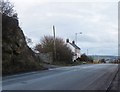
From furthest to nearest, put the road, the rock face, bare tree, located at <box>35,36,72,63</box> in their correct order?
1. bare tree, located at <box>35,36,72,63</box>
2. the rock face
3. the road

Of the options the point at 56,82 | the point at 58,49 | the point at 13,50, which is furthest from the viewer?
the point at 58,49

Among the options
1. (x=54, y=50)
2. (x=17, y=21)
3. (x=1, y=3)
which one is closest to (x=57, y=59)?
(x=54, y=50)

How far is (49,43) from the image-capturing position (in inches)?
3307

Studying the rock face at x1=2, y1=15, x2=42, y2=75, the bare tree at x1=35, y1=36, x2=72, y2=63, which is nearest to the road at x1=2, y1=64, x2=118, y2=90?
the rock face at x1=2, y1=15, x2=42, y2=75

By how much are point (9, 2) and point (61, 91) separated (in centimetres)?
2877

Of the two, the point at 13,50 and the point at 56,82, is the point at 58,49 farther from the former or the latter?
the point at 56,82

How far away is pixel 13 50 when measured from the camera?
42.3 m

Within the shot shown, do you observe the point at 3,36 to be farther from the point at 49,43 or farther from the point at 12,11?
the point at 49,43

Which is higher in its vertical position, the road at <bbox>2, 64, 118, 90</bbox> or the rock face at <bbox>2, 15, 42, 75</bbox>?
the rock face at <bbox>2, 15, 42, 75</bbox>

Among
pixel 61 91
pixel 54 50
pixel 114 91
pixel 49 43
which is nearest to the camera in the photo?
pixel 61 91

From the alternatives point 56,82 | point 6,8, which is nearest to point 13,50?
point 6,8

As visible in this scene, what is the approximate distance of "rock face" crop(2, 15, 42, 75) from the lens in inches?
1491

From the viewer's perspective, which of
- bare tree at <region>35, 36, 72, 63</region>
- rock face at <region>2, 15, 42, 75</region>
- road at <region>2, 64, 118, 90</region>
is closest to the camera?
road at <region>2, 64, 118, 90</region>

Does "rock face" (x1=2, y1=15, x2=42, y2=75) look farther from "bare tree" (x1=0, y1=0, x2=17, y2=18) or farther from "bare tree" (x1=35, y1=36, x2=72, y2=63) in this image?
"bare tree" (x1=35, y1=36, x2=72, y2=63)
